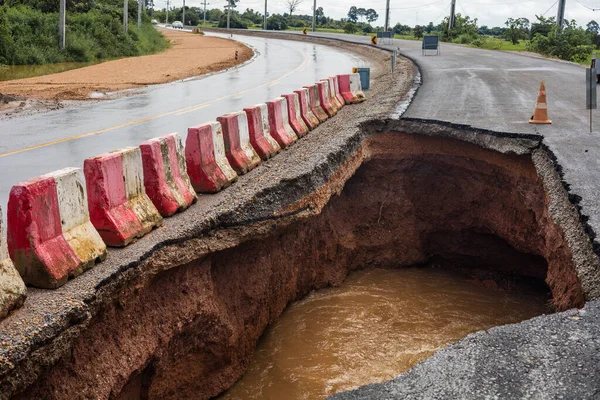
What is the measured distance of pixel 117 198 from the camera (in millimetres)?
5719

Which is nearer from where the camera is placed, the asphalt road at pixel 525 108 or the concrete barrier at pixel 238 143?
the asphalt road at pixel 525 108

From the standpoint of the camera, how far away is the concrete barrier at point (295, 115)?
434 inches

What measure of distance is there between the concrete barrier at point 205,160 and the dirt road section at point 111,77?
9676 mm

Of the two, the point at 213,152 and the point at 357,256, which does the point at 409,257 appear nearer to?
the point at 357,256

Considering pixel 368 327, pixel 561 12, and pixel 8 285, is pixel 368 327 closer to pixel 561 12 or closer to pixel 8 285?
pixel 8 285

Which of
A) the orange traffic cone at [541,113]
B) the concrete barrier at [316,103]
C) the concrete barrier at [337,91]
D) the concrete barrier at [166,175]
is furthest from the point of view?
the concrete barrier at [337,91]

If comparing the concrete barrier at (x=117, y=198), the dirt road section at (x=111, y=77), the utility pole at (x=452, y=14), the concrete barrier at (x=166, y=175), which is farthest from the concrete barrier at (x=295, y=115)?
the utility pole at (x=452, y=14)

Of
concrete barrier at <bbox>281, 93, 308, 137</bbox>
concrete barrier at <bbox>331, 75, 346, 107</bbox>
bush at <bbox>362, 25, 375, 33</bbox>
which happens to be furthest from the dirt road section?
bush at <bbox>362, 25, 375, 33</bbox>

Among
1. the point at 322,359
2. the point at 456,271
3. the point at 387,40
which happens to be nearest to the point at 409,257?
the point at 456,271

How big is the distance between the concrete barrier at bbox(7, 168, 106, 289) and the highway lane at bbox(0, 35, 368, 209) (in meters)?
2.21

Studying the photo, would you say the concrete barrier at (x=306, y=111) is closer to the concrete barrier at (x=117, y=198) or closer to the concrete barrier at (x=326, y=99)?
the concrete barrier at (x=326, y=99)

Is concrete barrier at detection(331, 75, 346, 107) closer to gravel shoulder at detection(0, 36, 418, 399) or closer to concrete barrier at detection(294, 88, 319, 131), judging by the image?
concrete barrier at detection(294, 88, 319, 131)

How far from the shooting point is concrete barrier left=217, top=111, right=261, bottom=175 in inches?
323

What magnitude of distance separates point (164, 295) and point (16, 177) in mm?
3571
